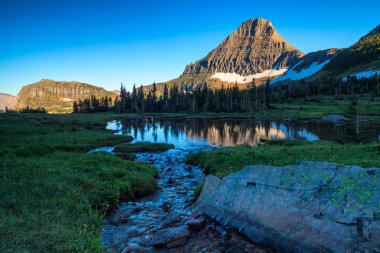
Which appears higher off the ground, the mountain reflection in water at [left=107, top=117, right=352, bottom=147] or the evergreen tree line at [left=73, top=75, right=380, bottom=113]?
the evergreen tree line at [left=73, top=75, right=380, bottom=113]

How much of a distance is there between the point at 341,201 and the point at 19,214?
1186 centimetres

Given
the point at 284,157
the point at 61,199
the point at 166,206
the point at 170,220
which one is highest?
the point at 61,199

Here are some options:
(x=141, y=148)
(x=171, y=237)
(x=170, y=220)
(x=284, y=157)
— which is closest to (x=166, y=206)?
(x=170, y=220)

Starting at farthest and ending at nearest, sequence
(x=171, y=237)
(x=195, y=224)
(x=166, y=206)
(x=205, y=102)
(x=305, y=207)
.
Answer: (x=205, y=102) → (x=166, y=206) → (x=195, y=224) → (x=171, y=237) → (x=305, y=207)

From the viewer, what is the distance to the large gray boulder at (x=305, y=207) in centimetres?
800

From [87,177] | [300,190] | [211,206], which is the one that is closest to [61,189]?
[87,177]

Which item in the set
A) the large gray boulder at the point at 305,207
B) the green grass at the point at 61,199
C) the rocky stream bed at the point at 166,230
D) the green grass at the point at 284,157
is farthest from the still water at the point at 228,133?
the large gray boulder at the point at 305,207

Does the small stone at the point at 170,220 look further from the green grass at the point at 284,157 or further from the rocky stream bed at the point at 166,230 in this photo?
the green grass at the point at 284,157

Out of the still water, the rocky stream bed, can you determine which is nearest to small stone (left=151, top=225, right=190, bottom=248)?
the rocky stream bed

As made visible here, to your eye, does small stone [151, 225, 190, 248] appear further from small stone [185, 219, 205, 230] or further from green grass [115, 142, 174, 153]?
green grass [115, 142, 174, 153]

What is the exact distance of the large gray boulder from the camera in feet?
26.2

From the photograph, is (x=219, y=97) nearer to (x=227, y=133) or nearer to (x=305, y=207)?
(x=227, y=133)

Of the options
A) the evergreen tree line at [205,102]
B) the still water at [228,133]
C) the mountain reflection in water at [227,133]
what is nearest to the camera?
the still water at [228,133]

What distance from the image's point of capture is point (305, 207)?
9.34 m
